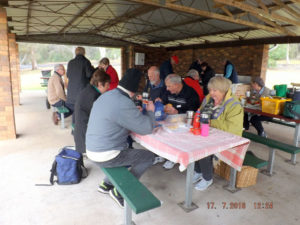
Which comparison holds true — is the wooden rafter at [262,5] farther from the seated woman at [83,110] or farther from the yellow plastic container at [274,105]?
the seated woman at [83,110]

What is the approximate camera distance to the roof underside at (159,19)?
4.95 m

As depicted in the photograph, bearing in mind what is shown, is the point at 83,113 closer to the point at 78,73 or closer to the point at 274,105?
the point at 78,73

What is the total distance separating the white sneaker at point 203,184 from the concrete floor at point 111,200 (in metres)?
0.05

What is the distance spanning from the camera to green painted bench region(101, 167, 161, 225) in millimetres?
1516

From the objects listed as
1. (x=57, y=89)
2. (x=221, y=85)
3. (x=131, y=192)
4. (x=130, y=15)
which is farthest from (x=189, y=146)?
(x=130, y=15)

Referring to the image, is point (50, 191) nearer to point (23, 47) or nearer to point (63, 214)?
point (63, 214)

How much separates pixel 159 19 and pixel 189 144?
6.20m

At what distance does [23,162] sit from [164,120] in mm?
2172

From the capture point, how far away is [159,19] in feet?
23.4

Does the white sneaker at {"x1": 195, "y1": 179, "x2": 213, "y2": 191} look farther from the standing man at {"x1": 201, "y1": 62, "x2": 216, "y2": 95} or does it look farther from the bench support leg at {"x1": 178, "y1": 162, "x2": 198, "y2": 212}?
the standing man at {"x1": 201, "y1": 62, "x2": 216, "y2": 95}

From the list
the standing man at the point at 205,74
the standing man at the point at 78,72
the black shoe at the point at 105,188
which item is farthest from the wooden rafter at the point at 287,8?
the black shoe at the point at 105,188

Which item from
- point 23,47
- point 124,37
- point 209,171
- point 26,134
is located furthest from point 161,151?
point 23,47

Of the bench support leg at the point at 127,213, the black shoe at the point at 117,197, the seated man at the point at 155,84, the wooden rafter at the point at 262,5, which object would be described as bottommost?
the black shoe at the point at 117,197

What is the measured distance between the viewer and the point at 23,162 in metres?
3.18
